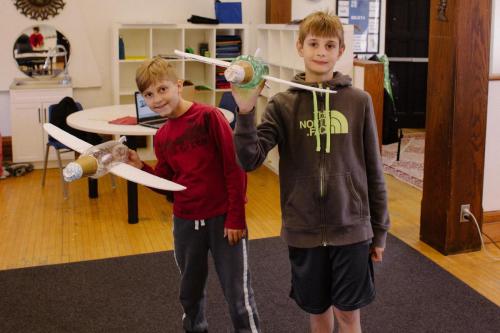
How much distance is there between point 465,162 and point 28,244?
2.66 m

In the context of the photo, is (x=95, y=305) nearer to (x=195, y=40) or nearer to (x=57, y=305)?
(x=57, y=305)

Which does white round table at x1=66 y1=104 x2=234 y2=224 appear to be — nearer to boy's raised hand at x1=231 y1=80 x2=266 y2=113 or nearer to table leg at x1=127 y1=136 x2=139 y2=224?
table leg at x1=127 y1=136 x2=139 y2=224

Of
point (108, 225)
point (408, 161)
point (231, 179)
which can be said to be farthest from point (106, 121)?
point (408, 161)

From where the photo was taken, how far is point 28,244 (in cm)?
386

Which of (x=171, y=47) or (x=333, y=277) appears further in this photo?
(x=171, y=47)

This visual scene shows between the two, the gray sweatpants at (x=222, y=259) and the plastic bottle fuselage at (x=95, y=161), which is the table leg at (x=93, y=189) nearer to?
the gray sweatpants at (x=222, y=259)

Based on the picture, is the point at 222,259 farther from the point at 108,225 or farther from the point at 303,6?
the point at 303,6

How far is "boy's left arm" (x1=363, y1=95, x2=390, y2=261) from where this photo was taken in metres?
1.87

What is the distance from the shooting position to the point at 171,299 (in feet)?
9.89

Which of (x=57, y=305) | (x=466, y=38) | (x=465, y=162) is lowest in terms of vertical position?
(x=57, y=305)

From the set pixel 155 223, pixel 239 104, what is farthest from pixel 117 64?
pixel 239 104

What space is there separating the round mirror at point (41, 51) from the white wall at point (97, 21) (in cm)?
6

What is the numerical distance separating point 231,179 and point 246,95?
0.62 meters

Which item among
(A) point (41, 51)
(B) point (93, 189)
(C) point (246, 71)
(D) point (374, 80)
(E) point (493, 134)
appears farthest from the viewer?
(A) point (41, 51)
